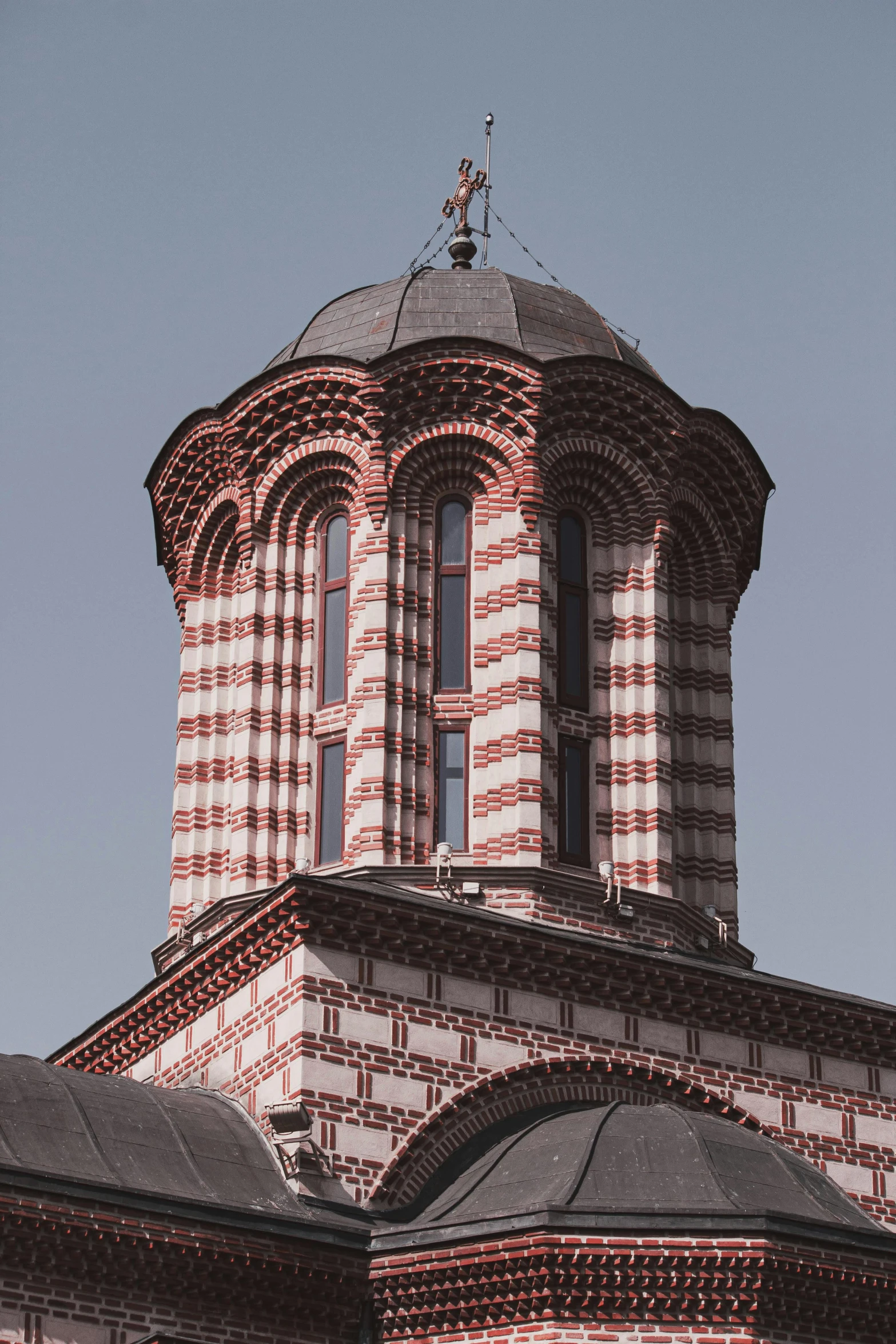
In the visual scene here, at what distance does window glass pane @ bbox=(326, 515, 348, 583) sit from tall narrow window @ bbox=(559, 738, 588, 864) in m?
3.22

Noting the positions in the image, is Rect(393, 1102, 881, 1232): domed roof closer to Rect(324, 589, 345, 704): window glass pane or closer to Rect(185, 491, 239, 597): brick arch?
Rect(324, 589, 345, 704): window glass pane

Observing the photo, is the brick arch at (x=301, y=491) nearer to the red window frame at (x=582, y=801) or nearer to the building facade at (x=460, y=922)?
the building facade at (x=460, y=922)

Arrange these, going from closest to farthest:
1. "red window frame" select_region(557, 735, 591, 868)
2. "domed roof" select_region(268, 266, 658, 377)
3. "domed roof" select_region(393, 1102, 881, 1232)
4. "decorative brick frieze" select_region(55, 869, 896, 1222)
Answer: "domed roof" select_region(393, 1102, 881, 1232) < "decorative brick frieze" select_region(55, 869, 896, 1222) < "red window frame" select_region(557, 735, 591, 868) < "domed roof" select_region(268, 266, 658, 377)

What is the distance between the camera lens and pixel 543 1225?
17891 mm

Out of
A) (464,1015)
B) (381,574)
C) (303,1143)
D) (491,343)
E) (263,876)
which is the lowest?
(303,1143)

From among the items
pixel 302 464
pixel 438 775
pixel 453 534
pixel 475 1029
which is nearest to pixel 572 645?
pixel 453 534

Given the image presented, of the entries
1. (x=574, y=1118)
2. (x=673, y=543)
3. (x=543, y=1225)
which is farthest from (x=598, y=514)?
(x=543, y=1225)

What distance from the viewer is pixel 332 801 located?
78.1ft

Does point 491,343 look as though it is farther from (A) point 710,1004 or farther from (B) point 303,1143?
(B) point 303,1143

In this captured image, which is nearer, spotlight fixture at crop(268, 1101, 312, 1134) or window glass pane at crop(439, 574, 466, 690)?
spotlight fixture at crop(268, 1101, 312, 1134)

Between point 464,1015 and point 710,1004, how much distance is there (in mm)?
2750

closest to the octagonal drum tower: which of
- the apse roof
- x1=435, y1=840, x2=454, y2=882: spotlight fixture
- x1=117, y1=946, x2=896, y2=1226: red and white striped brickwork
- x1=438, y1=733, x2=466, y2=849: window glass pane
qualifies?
x1=438, y1=733, x2=466, y2=849: window glass pane

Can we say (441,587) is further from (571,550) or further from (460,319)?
(460,319)

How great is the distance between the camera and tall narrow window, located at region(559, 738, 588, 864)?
23672 millimetres
